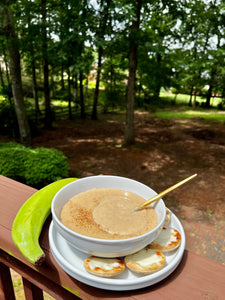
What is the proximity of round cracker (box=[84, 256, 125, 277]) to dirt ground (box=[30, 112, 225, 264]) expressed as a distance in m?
3.41

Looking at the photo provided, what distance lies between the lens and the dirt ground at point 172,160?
163 inches

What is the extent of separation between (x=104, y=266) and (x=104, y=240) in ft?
0.34

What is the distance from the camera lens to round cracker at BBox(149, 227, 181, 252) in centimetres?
73

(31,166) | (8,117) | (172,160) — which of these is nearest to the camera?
(31,166)

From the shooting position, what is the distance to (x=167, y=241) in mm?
758

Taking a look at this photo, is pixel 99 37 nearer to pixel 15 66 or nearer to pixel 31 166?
pixel 15 66

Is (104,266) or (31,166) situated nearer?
(104,266)

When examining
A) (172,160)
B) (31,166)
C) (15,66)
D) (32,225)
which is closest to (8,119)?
(15,66)

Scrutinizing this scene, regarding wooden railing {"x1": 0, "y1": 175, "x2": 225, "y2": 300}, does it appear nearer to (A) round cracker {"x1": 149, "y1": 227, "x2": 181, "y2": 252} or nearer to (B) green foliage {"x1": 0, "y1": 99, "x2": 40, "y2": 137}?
(A) round cracker {"x1": 149, "y1": 227, "x2": 181, "y2": 252}

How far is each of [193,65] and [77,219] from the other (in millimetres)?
6454

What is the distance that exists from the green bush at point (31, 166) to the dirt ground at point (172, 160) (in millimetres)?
1292

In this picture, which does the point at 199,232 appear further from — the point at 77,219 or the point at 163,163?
the point at 77,219

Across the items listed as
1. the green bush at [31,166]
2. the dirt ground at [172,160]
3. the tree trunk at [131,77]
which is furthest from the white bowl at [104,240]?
the tree trunk at [131,77]

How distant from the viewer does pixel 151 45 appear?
5547 millimetres
